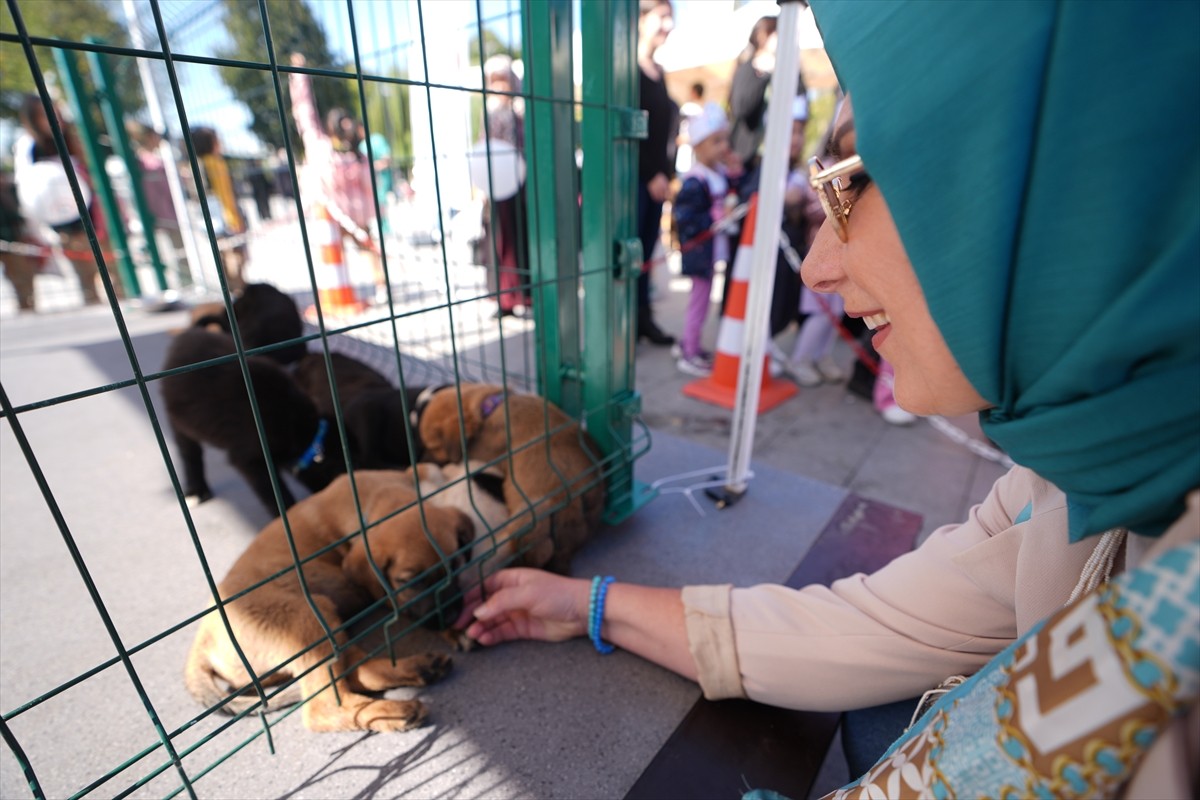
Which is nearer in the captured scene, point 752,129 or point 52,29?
point 752,129

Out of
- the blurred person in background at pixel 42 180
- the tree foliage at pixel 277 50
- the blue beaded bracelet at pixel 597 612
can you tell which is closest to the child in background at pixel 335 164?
the tree foliage at pixel 277 50

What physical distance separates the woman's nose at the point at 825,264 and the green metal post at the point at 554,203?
3.15 ft

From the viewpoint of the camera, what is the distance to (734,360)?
13.4 ft

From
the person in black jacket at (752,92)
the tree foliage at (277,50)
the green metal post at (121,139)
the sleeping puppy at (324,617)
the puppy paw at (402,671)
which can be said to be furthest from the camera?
the green metal post at (121,139)

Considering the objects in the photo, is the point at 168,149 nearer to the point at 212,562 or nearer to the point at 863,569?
the point at 212,562

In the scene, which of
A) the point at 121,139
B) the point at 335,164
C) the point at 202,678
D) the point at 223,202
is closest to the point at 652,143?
the point at 335,164

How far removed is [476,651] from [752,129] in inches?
195

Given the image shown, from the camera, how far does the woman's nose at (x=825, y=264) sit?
863mm

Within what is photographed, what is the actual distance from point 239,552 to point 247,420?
57cm

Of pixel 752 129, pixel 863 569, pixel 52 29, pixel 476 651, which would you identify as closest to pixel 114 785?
pixel 476 651

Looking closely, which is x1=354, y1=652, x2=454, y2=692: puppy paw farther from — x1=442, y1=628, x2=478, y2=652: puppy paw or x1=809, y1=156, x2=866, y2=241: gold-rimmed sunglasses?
x1=809, y1=156, x2=866, y2=241: gold-rimmed sunglasses

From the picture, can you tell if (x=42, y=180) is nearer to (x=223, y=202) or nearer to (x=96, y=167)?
(x=96, y=167)

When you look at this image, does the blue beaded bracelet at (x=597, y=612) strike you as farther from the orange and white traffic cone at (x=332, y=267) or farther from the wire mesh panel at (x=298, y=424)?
the orange and white traffic cone at (x=332, y=267)

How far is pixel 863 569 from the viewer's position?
6.97 feet
